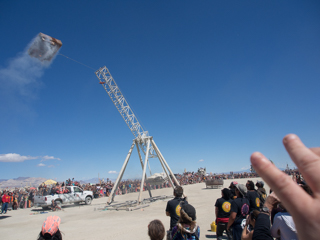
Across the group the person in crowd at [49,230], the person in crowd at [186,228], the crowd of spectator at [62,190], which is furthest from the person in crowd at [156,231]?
the crowd of spectator at [62,190]

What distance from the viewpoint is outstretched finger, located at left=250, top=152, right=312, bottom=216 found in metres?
0.73

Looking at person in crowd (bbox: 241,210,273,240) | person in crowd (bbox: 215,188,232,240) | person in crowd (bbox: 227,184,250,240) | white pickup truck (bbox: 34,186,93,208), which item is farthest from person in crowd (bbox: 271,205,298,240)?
white pickup truck (bbox: 34,186,93,208)

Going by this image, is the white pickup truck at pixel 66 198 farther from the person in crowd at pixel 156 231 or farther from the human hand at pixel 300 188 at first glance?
the human hand at pixel 300 188

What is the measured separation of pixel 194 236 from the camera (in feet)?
Result: 10.4

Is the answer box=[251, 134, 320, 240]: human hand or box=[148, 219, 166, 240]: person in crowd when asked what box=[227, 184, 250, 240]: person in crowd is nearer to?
box=[148, 219, 166, 240]: person in crowd

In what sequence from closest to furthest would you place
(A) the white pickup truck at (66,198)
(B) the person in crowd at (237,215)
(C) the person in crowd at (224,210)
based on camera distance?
(B) the person in crowd at (237,215), (C) the person in crowd at (224,210), (A) the white pickup truck at (66,198)

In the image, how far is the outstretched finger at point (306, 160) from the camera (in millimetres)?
708

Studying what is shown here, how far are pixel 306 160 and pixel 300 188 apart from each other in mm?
113

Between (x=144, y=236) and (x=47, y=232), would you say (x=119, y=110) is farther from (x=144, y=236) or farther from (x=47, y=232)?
(x=47, y=232)

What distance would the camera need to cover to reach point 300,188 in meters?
0.75

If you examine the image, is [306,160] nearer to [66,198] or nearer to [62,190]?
[66,198]

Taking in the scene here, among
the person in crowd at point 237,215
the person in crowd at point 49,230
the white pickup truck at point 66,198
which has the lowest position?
the person in crowd at point 237,215

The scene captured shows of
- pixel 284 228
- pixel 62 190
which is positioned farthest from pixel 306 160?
pixel 62 190

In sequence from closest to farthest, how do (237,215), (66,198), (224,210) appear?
(237,215)
(224,210)
(66,198)
